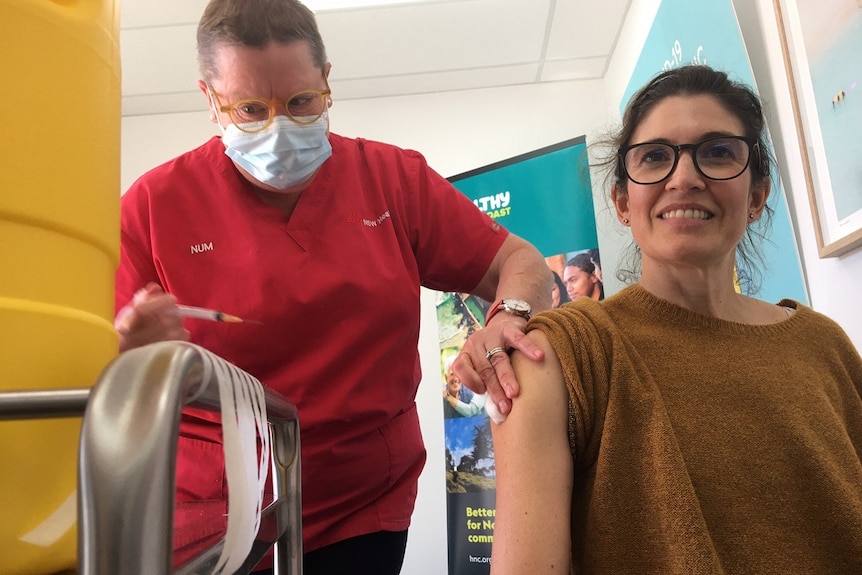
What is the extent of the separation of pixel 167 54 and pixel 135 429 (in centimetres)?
330

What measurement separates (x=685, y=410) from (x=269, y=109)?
3.09 feet

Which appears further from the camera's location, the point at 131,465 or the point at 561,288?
the point at 561,288

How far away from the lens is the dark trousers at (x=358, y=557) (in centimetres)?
120

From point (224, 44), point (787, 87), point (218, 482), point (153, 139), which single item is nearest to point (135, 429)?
point (218, 482)

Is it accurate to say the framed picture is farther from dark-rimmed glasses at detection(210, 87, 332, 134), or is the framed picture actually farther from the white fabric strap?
the white fabric strap

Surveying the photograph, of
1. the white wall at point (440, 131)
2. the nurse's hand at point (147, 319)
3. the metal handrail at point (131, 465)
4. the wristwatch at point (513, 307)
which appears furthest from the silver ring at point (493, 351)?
the white wall at point (440, 131)

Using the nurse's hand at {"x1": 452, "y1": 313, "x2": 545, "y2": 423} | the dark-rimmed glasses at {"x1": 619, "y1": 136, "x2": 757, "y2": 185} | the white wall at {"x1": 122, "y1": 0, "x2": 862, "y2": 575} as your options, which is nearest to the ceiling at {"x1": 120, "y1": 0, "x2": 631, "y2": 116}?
the white wall at {"x1": 122, "y1": 0, "x2": 862, "y2": 575}

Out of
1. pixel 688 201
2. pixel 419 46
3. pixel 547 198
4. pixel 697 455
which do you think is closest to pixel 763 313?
pixel 688 201

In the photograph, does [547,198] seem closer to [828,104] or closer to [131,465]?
[828,104]

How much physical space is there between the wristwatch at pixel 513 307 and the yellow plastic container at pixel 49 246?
73 centimetres

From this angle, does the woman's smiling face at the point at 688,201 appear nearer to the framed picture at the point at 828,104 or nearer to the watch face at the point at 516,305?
the watch face at the point at 516,305

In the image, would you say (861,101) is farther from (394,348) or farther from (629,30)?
(629,30)

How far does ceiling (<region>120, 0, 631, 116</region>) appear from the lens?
2895 millimetres

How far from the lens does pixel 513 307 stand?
1122 millimetres
